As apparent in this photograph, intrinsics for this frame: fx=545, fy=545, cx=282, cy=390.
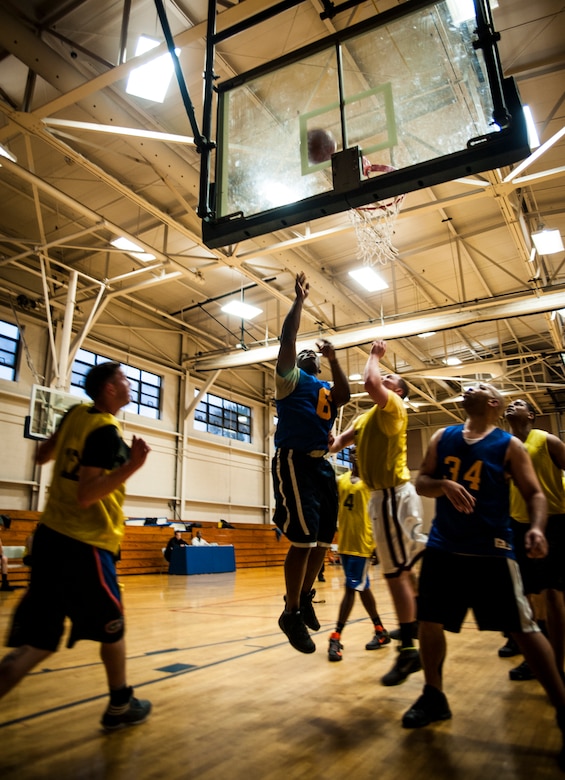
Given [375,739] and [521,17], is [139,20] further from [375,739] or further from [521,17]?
[375,739]

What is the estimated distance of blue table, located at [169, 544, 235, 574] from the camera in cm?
1466

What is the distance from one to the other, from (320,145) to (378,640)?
14.0 ft

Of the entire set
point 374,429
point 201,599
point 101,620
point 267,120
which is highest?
point 267,120

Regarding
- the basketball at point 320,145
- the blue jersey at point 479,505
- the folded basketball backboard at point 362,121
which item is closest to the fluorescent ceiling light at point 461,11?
the folded basketball backboard at point 362,121

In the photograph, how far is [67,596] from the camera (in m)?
2.40

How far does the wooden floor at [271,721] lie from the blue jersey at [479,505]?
81 centimetres

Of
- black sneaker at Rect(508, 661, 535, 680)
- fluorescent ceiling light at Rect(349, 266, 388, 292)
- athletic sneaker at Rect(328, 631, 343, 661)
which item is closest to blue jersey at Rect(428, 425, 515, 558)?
black sneaker at Rect(508, 661, 535, 680)

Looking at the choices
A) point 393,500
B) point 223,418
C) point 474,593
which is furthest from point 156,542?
point 474,593

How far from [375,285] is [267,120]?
912 centimetres

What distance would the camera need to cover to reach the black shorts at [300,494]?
334 cm

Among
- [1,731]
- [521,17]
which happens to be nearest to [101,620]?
[1,731]

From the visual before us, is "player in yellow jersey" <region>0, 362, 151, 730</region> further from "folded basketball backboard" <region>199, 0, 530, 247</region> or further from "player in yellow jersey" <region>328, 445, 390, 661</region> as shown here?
"folded basketball backboard" <region>199, 0, 530, 247</region>

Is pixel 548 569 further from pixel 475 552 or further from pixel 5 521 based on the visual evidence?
pixel 5 521

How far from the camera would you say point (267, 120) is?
4988 mm
